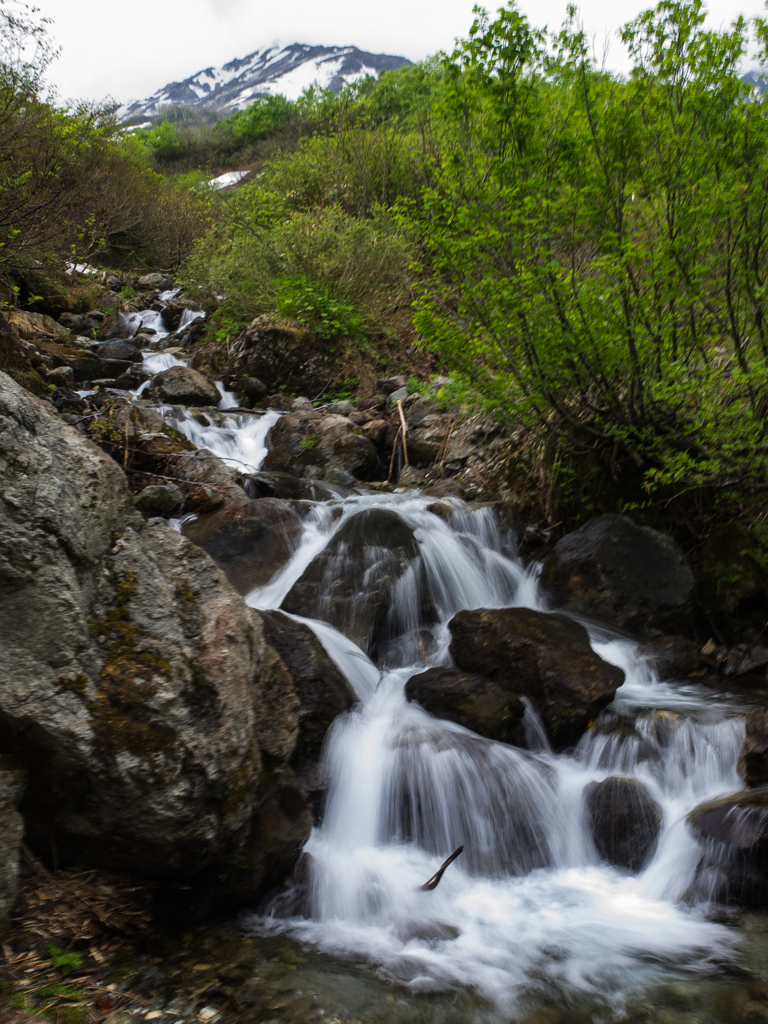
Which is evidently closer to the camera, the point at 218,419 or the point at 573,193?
the point at 573,193

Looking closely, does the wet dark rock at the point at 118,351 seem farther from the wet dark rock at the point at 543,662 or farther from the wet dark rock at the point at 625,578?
the wet dark rock at the point at 543,662

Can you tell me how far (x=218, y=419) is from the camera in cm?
1130

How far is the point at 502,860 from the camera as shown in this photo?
3850 millimetres

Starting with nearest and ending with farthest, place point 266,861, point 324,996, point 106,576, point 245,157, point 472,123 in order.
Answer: point 324,996 → point 106,576 → point 266,861 → point 472,123 → point 245,157

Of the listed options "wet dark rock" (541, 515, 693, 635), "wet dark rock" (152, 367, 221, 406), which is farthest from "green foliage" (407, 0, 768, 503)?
"wet dark rock" (152, 367, 221, 406)

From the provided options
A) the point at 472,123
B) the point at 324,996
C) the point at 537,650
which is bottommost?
the point at 324,996

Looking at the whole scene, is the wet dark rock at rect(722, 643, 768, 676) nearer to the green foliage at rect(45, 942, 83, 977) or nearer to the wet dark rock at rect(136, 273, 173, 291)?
the green foliage at rect(45, 942, 83, 977)

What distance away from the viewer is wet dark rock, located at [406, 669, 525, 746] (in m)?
4.58

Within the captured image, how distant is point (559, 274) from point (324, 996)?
5.36 meters

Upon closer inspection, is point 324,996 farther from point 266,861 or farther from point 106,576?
point 106,576

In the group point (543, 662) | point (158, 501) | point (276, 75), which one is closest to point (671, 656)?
point (543, 662)

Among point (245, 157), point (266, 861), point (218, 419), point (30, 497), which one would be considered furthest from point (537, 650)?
point (245, 157)

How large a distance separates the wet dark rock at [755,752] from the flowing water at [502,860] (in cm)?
15

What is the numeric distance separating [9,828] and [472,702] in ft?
10.5
